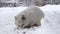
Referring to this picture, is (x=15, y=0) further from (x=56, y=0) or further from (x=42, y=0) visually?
(x=56, y=0)

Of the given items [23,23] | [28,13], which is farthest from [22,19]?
[28,13]

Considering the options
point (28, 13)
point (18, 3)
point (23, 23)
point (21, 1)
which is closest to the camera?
point (23, 23)

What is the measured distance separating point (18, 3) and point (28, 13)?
430 cm

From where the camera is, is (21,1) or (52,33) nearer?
(52,33)

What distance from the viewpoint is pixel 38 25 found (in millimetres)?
3014

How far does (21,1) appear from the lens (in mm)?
7500

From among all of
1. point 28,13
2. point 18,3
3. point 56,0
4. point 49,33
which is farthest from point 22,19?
point 56,0

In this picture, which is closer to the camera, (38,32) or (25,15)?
(38,32)

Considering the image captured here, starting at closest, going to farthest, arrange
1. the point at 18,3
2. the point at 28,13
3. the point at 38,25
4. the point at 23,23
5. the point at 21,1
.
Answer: the point at 23,23 → the point at 28,13 → the point at 38,25 → the point at 18,3 → the point at 21,1

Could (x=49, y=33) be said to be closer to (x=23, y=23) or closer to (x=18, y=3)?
(x=23, y=23)

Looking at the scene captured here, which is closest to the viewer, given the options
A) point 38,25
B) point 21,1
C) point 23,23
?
point 23,23

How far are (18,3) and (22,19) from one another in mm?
4523

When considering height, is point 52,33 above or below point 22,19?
below

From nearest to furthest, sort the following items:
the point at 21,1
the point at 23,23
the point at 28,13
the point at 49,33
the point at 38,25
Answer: the point at 49,33 → the point at 23,23 → the point at 28,13 → the point at 38,25 → the point at 21,1
